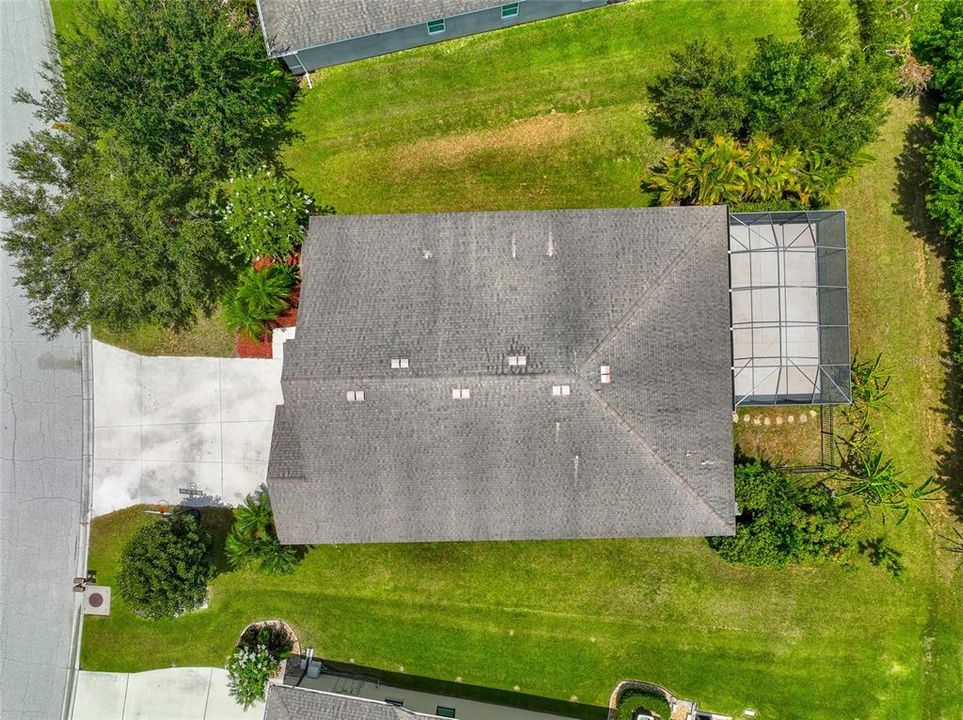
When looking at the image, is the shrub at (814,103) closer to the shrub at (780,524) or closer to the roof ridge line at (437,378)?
the shrub at (780,524)

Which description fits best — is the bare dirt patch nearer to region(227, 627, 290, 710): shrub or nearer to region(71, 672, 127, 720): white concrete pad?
region(227, 627, 290, 710): shrub

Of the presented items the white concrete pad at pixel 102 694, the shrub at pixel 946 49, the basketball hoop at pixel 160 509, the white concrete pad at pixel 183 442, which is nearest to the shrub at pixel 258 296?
the white concrete pad at pixel 183 442

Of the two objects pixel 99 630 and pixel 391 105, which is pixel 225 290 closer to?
pixel 391 105

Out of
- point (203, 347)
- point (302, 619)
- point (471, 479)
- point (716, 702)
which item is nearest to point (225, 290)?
point (203, 347)

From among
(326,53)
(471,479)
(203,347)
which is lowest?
(471,479)

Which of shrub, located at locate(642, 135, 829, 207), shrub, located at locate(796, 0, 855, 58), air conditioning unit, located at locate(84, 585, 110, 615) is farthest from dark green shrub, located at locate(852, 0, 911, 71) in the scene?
air conditioning unit, located at locate(84, 585, 110, 615)

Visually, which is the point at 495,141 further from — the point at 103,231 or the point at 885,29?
the point at 885,29
